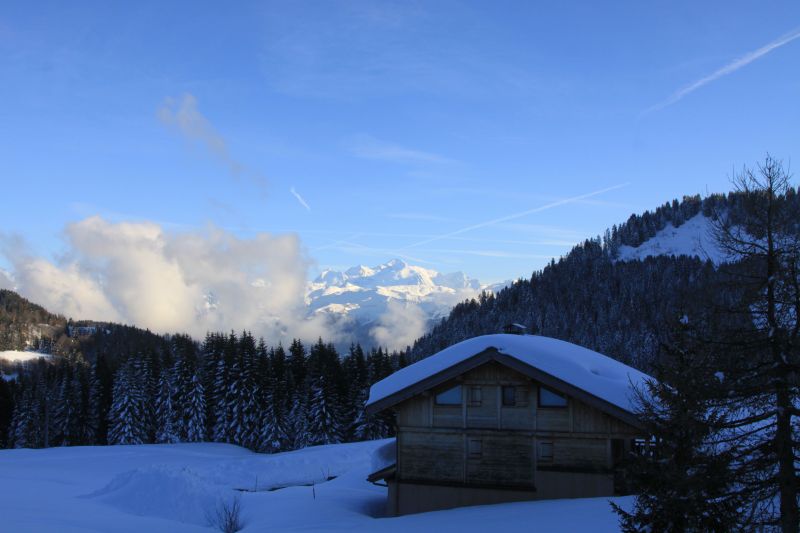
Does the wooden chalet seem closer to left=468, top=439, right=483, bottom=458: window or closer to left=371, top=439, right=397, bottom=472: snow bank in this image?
left=468, top=439, right=483, bottom=458: window

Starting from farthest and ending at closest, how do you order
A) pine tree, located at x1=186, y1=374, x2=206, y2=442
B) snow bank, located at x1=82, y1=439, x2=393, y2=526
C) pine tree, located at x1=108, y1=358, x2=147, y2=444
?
pine tree, located at x1=186, y1=374, x2=206, y2=442, pine tree, located at x1=108, y1=358, x2=147, y2=444, snow bank, located at x1=82, y1=439, x2=393, y2=526

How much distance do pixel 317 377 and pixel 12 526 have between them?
5038 cm

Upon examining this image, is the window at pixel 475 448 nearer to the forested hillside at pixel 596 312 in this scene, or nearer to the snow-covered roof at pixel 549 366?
the snow-covered roof at pixel 549 366

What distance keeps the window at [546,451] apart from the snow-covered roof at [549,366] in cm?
256

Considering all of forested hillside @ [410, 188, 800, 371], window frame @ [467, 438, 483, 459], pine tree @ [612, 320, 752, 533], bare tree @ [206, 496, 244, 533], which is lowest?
bare tree @ [206, 496, 244, 533]

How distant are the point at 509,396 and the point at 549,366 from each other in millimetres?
1951

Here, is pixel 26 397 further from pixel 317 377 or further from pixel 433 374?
pixel 433 374

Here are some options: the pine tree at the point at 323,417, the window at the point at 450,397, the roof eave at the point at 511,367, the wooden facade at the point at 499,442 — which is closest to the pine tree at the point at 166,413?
the pine tree at the point at 323,417

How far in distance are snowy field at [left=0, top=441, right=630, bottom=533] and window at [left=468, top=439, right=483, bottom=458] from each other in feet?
6.89

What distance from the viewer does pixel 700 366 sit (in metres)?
10.9

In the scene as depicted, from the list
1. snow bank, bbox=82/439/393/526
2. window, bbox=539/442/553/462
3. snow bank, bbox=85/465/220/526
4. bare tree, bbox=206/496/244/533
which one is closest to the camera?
bare tree, bbox=206/496/244/533

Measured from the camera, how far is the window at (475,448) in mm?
22359

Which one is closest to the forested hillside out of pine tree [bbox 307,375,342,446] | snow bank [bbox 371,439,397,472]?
pine tree [bbox 307,375,342,446]

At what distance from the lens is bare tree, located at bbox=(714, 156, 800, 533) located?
10.1m
